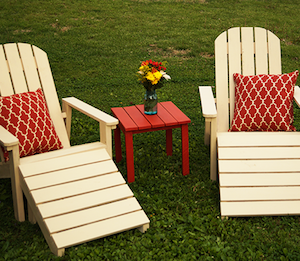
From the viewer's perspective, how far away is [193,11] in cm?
866

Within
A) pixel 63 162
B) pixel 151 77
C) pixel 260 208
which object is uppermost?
pixel 151 77

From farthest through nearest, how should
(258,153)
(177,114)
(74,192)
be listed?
(177,114) < (258,153) < (74,192)

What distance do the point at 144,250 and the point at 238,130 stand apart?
55.5 inches

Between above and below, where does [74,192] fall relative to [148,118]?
below

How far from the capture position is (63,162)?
256cm

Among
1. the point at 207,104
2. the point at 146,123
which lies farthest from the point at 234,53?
the point at 146,123

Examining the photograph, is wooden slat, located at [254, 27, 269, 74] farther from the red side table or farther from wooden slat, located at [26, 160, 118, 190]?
wooden slat, located at [26, 160, 118, 190]

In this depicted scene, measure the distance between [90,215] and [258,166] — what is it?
1.30 meters

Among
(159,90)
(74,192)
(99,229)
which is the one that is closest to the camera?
(99,229)

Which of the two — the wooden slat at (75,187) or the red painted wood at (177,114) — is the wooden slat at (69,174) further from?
the red painted wood at (177,114)

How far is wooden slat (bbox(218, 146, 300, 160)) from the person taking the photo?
2.75m

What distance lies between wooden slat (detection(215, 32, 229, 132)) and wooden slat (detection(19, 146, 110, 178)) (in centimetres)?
121

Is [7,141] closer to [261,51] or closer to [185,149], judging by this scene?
[185,149]

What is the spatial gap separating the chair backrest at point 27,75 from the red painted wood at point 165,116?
0.85 m
